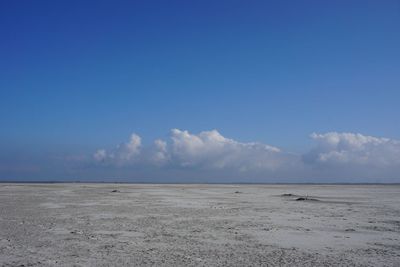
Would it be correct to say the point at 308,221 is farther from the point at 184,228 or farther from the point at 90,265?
the point at 90,265

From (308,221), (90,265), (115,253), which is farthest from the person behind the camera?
(308,221)

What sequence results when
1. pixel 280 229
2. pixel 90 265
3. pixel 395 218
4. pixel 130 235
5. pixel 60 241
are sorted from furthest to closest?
pixel 395 218
pixel 280 229
pixel 130 235
pixel 60 241
pixel 90 265

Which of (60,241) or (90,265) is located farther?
(60,241)

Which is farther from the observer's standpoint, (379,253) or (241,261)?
(379,253)

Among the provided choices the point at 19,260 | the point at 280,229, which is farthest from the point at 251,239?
the point at 19,260

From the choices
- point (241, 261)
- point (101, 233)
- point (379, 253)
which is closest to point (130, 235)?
point (101, 233)

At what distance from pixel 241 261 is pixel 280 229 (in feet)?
23.8

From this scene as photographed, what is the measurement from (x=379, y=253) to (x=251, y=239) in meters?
4.81

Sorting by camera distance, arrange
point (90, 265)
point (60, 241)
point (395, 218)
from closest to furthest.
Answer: point (90, 265), point (60, 241), point (395, 218)

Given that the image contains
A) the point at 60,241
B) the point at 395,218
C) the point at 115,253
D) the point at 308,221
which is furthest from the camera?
the point at 395,218

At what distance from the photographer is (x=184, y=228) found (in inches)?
752

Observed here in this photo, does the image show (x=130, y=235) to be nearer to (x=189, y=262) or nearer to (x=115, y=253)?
(x=115, y=253)

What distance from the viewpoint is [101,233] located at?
17344 mm

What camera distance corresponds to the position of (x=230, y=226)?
19.8 meters
